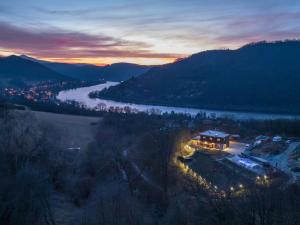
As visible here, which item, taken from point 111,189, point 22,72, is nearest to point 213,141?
point 111,189

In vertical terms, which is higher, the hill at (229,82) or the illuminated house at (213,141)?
the hill at (229,82)

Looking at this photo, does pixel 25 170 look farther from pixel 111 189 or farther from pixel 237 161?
pixel 237 161

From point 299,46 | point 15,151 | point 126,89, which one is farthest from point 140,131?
point 299,46

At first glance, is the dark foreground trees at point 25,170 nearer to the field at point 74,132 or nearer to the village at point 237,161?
the field at point 74,132

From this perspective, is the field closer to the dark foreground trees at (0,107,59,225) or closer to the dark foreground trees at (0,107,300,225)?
the dark foreground trees at (0,107,300,225)

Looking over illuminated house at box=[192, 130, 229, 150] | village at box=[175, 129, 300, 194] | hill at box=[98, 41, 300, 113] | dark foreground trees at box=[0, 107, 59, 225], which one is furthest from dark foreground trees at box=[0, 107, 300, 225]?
hill at box=[98, 41, 300, 113]

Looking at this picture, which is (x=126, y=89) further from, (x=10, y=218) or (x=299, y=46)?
(x=10, y=218)

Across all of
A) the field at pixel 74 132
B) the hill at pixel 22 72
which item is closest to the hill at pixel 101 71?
the hill at pixel 22 72
